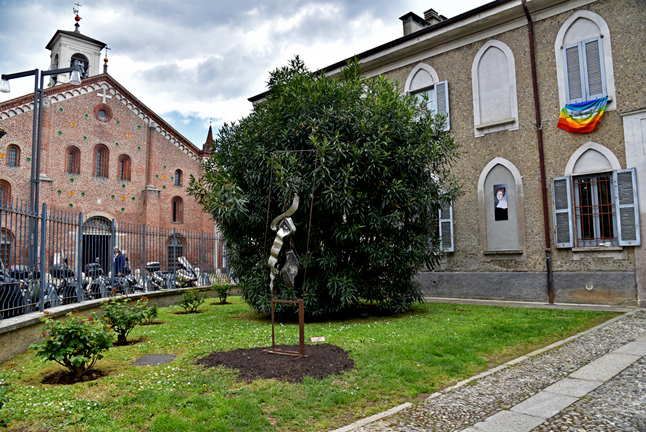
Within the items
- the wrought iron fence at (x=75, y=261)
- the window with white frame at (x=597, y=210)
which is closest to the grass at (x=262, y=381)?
the wrought iron fence at (x=75, y=261)

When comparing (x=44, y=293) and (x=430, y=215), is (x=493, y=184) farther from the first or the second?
(x=44, y=293)

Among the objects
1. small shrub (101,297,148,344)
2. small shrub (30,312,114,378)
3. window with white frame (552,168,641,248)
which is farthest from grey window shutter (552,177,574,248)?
small shrub (30,312,114,378)

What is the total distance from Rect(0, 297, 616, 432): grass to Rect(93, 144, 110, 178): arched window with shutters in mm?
22407

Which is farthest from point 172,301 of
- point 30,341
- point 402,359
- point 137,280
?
point 402,359

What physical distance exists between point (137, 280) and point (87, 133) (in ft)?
61.7

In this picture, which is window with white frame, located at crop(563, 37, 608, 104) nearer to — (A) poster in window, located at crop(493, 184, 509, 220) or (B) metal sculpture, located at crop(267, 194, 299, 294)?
(A) poster in window, located at crop(493, 184, 509, 220)

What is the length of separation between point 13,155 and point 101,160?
488 cm

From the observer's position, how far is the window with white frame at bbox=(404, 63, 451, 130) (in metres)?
14.4

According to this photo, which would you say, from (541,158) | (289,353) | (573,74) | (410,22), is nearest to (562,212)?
(541,158)

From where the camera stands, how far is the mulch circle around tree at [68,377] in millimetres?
5309

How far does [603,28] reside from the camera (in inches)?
452

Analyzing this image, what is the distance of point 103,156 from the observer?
94.6 feet

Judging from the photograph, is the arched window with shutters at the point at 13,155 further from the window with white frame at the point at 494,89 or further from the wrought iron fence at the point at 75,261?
the window with white frame at the point at 494,89

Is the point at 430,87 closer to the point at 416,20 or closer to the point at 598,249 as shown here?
the point at 416,20
